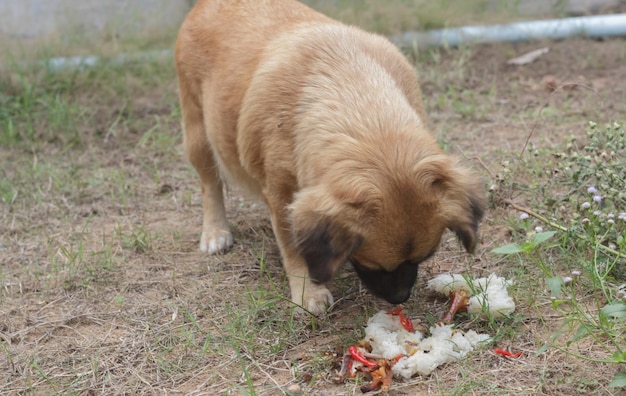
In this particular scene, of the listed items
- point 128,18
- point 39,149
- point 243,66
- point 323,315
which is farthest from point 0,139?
point 323,315

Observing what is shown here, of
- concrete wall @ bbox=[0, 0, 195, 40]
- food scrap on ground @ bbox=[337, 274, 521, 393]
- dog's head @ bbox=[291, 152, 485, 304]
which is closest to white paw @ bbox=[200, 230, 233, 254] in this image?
food scrap on ground @ bbox=[337, 274, 521, 393]

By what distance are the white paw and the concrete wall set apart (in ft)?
12.4

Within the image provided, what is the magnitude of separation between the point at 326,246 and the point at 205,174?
80.7 inches

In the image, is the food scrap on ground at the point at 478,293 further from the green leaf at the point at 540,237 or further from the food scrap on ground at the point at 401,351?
the green leaf at the point at 540,237

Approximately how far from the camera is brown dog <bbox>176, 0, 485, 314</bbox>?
10.7ft

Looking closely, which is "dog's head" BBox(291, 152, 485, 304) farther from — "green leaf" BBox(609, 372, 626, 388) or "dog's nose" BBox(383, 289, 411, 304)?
"green leaf" BBox(609, 372, 626, 388)

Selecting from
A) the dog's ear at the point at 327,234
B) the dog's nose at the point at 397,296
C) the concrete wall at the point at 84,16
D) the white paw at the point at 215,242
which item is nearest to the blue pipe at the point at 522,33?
the concrete wall at the point at 84,16

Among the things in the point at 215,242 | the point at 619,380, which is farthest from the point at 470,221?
the point at 215,242

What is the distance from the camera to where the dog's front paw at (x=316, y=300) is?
13.0 feet

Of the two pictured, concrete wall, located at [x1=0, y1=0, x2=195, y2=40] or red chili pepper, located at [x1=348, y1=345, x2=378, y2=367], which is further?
concrete wall, located at [x1=0, y1=0, x2=195, y2=40]

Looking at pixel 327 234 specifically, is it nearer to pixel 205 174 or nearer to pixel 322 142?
pixel 322 142

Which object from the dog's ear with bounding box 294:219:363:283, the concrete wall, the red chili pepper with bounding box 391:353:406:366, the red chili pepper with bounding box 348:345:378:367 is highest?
the dog's ear with bounding box 294:219:363:283

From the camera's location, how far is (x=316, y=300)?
4.02 m

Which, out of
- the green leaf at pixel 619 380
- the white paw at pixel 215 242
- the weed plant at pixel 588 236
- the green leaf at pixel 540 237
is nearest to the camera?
the green leaf at pixel 619 380
